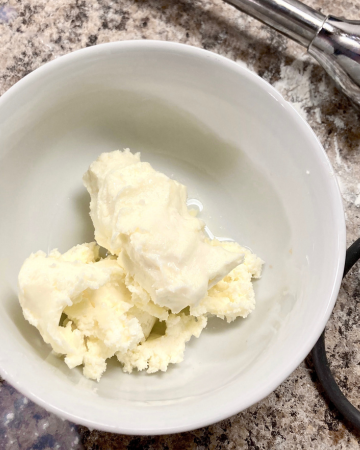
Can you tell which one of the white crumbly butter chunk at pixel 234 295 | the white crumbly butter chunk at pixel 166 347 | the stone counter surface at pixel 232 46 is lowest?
the white crumbly butter chunk at pixel 166 347

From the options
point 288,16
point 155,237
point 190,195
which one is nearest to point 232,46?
point 288,16

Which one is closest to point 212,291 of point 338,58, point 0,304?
point 0,304

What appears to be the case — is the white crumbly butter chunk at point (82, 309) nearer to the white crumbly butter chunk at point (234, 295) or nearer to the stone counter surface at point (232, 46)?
the white crumbly butter chunk at point (234, 295)

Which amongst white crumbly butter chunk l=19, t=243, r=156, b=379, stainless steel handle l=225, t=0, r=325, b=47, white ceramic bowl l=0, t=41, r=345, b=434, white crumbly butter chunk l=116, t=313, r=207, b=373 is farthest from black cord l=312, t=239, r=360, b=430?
stainless steel handle l=225, t=0, r=325, b=47

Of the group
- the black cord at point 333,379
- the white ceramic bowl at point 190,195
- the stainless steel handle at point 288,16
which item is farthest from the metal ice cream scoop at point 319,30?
the black cord at point 333,379

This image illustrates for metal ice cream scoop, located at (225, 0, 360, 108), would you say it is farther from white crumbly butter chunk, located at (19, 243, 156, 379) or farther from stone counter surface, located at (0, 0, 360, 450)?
white crumbly butter chunk, located at (19, 243, 156, 379)

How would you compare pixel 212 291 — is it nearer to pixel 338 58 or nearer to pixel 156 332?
pixel 156 332
